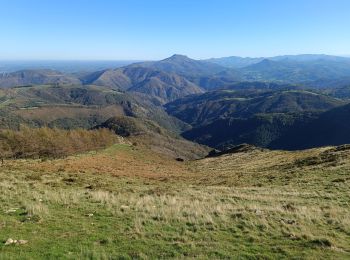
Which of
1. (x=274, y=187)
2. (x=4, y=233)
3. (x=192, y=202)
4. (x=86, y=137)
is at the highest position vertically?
(x=4, y=233)

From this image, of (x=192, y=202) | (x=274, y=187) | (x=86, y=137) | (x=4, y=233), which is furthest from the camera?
(x=86, y=137)

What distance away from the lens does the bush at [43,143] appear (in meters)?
91.8

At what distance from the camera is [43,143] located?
334 feet

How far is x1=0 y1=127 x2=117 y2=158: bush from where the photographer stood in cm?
9176

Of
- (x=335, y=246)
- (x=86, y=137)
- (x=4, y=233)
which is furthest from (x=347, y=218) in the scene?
(x=86, y=137)

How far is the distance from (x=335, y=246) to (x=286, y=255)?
2.15 metres

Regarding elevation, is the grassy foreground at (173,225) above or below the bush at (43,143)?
above

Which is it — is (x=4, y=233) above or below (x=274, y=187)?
above

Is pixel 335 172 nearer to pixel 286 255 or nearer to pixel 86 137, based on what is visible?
pixel 286 255

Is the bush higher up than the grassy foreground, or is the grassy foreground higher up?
the grassy foreground

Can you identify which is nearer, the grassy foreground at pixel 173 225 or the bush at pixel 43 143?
the grassy foreground at pixel 173 225

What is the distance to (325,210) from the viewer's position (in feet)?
64.1

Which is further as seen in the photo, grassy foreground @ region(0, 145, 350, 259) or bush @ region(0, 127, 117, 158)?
bush @ region(0, 127, 117, 158)

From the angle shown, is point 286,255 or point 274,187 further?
point 274,187
